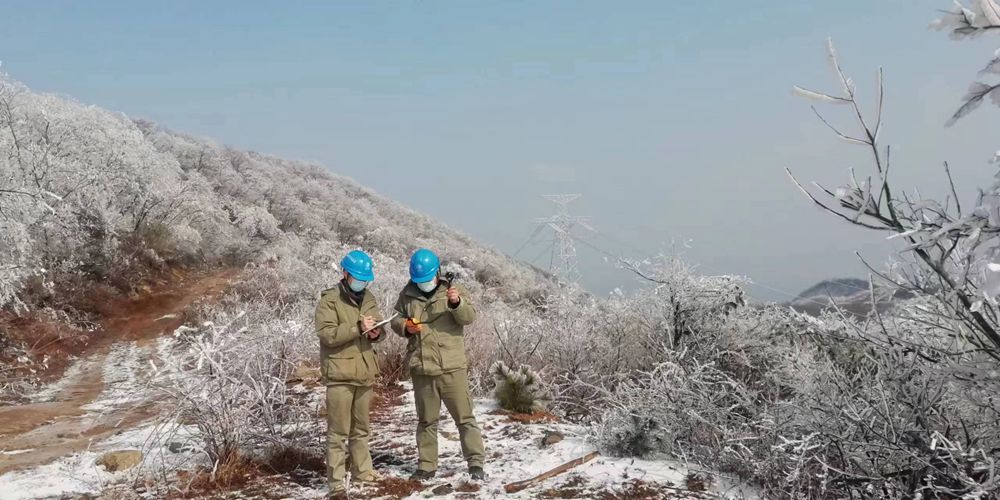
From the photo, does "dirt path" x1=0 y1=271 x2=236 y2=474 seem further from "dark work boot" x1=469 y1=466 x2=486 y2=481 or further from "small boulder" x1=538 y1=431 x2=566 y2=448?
"small boulder" x1=538 y1=431 x2=566 y2=448

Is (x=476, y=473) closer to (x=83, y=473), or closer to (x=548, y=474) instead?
(x=548, y=474)

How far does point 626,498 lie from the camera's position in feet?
14.2

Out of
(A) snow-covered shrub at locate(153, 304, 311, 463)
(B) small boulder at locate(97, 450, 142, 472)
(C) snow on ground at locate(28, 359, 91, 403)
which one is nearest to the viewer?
(A) snow-covered shrub at locate(153, 304, 311, 463)

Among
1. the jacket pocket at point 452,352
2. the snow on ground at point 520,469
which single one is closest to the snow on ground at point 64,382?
the snow on ground at point 520,469

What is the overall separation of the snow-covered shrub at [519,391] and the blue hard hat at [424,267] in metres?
2.18

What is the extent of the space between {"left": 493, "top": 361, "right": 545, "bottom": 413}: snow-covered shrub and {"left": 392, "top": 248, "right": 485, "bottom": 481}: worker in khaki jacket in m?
1.87

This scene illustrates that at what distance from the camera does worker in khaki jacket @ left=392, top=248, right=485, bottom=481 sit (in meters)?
4.67

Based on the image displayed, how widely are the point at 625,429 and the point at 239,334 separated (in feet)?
10.1

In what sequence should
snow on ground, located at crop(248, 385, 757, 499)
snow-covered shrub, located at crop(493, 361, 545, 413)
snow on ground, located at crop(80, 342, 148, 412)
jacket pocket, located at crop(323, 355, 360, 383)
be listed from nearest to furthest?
snow on ground, located at crop(248, 385, 757, 499)
jacket pocket, located at crop(323, 355, 360, 383)
snow-covered shrub, located at crop(493, 361, 545, 413)
snow on ground, located at crop(80, 342, 148, 412)

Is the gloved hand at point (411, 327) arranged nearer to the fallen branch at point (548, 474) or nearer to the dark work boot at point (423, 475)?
the dark work boot at point (423, 475)

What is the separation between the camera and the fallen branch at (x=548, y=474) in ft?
14.8

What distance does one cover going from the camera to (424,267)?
4746 millimetres

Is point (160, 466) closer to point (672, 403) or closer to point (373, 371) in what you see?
point (373, 371)

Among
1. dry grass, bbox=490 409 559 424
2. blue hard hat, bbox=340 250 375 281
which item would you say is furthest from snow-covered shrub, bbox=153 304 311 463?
dry grass, bbox=490 409 559 424
